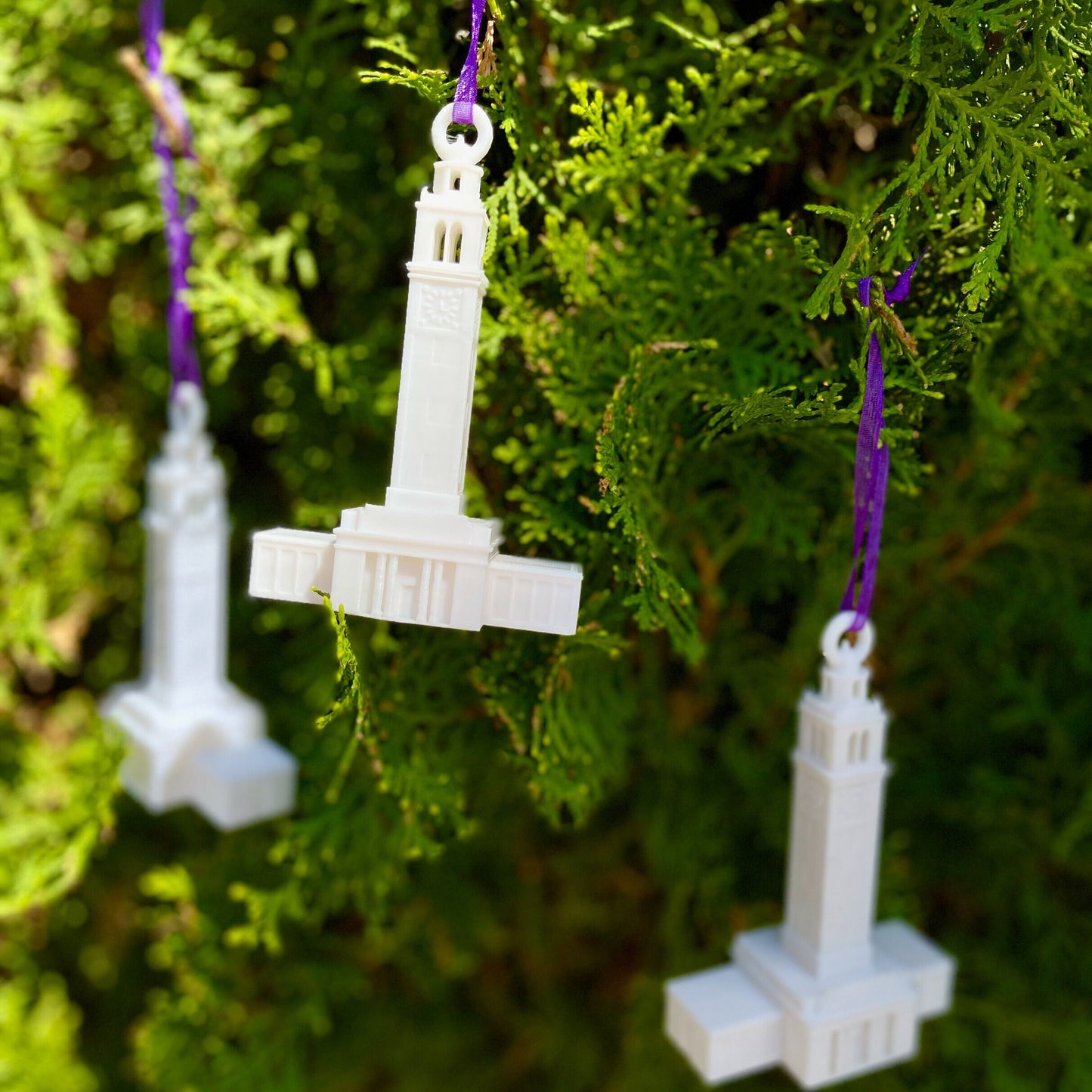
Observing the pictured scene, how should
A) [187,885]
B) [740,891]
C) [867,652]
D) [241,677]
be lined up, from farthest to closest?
[241,677] < [740,891] < [187,885] < [867,652]

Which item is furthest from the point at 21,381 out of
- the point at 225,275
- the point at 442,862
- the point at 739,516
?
the point at 739,516

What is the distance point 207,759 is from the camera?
3.17ft

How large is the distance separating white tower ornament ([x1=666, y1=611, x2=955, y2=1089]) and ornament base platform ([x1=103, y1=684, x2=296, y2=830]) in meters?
0.43

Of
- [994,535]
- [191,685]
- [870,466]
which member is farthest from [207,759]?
[994,535]

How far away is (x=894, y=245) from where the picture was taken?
570 mm

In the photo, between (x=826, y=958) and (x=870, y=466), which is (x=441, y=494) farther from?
(x=826, y=958)

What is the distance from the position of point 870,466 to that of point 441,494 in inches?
A: 10.7

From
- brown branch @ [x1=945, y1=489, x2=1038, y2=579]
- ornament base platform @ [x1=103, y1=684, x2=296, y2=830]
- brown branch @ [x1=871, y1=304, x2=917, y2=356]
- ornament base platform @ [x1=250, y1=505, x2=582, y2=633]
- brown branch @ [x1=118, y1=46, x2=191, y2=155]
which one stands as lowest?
ornament base platform @ [x1=103, y1=684, x2=296, y2=830]

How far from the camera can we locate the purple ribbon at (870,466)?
1.89ft

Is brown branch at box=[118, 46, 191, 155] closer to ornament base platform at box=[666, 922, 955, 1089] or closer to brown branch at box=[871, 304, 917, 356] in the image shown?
brown branch at box=[871, 304, 917, 356]

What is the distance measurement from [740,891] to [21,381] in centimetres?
111

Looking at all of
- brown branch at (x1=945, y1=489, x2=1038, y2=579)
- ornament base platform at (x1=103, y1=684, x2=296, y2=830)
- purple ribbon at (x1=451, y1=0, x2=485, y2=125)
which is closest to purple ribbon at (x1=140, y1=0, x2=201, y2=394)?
ornament base platform at (x1=103, y1=684, x2=296, y2=830)

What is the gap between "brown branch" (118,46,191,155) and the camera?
85 centimetres

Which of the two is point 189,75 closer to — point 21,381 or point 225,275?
point 225,275
